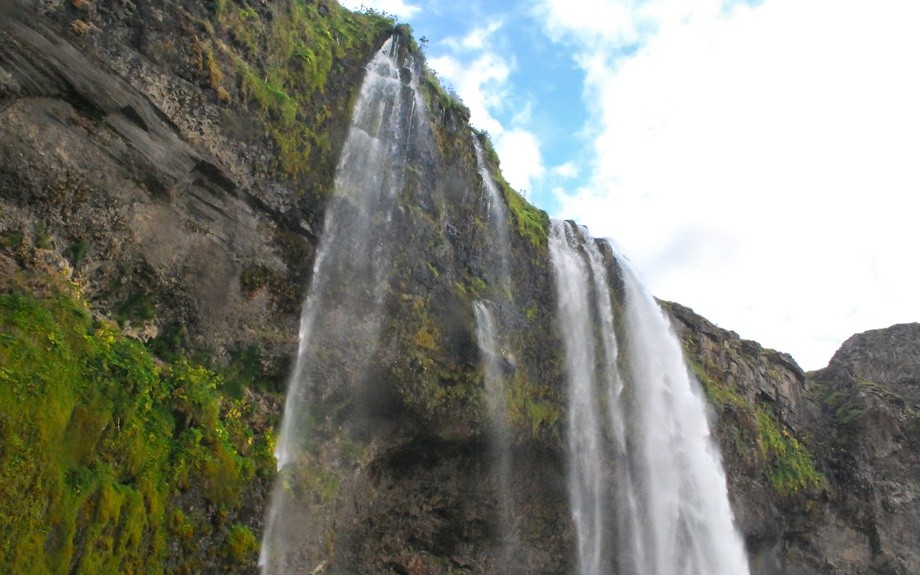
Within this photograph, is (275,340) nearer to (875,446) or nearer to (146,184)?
(146,184)

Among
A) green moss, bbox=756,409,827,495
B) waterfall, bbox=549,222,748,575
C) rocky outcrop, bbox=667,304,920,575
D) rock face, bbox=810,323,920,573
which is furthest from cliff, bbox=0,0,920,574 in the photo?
rock face, bbox=810,323,920,573

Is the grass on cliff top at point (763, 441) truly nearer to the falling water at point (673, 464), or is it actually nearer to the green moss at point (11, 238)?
the falling water at point (673, 464)

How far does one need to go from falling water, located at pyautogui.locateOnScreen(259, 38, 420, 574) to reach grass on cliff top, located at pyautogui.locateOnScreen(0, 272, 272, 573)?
1855 mm

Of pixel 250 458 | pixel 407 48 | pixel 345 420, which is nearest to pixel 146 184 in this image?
pixel 250 458

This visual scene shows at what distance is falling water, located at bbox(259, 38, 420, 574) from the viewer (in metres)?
12.3

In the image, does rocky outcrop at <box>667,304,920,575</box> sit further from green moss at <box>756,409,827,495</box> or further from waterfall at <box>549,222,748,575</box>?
waterfall at <box>549,222,748,575</box>

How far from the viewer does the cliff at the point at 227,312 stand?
318 inches

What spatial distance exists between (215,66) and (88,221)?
382 centimetres

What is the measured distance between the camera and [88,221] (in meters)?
10.0

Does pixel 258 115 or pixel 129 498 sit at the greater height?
pixel 258 115

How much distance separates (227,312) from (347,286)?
2752 millimetres

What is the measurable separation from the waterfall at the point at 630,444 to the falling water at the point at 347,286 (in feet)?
21.4

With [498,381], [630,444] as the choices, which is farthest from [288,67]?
[630,444]

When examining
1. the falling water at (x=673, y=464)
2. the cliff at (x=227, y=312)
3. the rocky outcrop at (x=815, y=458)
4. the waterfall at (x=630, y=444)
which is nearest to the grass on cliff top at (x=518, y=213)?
the cliff at (x=227, y=312)
